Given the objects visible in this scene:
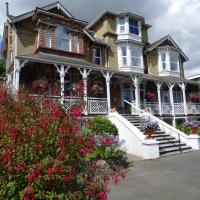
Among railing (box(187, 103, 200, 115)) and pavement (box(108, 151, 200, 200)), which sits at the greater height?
railing (box(187, 103, 200, 115))

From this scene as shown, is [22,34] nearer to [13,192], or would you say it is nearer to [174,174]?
[174,174]

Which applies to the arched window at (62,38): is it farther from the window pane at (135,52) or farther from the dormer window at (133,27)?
the dormer window at (133,27)

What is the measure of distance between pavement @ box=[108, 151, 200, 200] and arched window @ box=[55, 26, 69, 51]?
39.6 ft

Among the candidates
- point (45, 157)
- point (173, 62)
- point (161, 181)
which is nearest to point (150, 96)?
point (173, 62)

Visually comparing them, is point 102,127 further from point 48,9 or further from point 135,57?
point 135,57

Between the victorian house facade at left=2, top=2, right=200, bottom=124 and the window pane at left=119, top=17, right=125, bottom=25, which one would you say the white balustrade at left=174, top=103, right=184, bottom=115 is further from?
the window pane at left=119, top=17, right=125, bottom=25

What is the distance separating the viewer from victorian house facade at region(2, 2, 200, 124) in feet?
59.0

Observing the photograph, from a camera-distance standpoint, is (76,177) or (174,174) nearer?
(76,177)

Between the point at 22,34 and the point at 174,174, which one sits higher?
the point at 22,34

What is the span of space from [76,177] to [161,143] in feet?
36.0

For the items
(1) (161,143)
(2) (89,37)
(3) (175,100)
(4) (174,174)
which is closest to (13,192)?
(4) (174,174)

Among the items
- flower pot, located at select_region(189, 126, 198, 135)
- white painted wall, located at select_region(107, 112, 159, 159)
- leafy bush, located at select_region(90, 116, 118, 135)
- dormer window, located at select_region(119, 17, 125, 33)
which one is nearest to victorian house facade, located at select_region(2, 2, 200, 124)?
dormer window, located at select_region(119, 17, 125, 33)

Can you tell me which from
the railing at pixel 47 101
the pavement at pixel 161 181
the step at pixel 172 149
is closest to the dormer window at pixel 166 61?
the step at pixel 172 149

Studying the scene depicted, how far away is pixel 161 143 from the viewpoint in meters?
14.0
